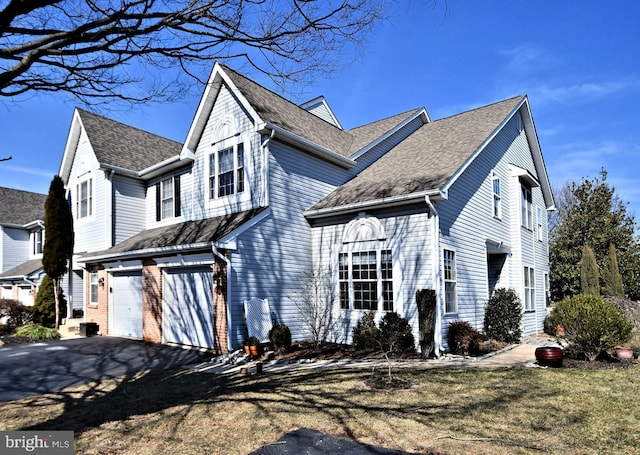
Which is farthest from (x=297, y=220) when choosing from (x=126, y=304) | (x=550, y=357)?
(x=550, y=357)

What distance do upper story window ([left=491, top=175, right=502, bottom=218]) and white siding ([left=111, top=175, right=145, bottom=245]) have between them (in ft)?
48.9

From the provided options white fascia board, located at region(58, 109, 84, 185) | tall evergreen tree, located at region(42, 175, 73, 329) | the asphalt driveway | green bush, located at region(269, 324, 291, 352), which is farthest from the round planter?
white fascia board, located at region(58, 109, 84, 185)

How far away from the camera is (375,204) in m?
12.8

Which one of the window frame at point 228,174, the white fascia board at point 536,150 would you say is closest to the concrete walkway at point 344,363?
the window frame at point 228,174

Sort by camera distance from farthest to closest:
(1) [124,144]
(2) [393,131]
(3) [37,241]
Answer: (3) [37,241], (1) [124,144], (2) [393,131]

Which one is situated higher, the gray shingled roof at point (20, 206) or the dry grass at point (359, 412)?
the gray shingled roof at point (20, 206)

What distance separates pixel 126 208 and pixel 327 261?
987 centimetres

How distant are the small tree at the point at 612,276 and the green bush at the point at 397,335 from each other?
764 inches

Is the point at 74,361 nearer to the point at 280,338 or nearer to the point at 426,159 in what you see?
the point at 280,338

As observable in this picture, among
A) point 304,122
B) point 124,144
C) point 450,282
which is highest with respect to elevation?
point 124,144

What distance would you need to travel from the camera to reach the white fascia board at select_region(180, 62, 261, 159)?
14.1m

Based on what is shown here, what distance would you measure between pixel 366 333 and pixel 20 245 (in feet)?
88.2

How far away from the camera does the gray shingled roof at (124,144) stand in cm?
1898

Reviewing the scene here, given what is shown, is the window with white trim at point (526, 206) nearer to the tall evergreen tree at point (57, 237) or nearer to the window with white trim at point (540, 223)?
the window with white trim at point (540, 223)
